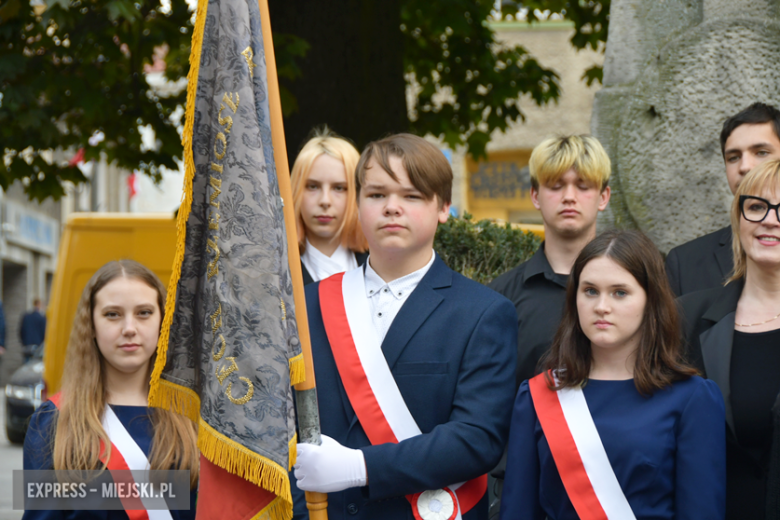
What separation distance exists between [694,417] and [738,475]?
13.8 inches

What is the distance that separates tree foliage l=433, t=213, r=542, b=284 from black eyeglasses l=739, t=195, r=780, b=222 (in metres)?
1.67

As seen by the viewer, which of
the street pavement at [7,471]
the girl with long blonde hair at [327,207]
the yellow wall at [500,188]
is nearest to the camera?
the girl with long blonde hair at [327,207]

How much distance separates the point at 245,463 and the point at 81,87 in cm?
498

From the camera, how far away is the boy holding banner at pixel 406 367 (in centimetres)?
261

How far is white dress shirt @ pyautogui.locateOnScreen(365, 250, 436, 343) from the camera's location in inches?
114

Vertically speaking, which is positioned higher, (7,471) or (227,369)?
(227,369)

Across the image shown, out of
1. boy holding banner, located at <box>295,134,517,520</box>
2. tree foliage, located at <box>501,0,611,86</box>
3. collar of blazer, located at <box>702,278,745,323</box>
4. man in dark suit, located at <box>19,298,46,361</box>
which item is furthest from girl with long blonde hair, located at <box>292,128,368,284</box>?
man in dark suit, located at <box>19,298,46,361</box>

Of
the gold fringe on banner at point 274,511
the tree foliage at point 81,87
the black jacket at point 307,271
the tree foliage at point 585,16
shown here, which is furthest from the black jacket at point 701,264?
the tree foliage at point 585,16

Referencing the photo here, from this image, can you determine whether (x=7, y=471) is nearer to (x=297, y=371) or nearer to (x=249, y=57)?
(x=297, y=371)

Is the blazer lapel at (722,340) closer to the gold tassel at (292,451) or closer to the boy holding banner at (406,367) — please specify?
the boy holding banner at (406,367)

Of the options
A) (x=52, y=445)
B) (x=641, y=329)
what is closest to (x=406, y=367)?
(x=641, y=329)

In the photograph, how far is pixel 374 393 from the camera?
2754mm

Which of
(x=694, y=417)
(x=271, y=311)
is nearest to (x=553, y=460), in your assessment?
(x=694, y=417)

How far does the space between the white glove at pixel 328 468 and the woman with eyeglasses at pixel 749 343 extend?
112 cm
